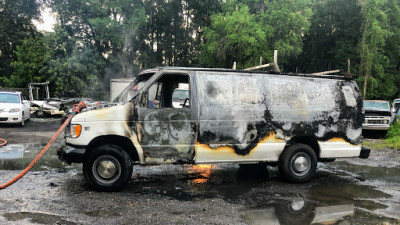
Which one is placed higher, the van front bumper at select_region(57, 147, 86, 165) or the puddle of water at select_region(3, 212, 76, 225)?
the van front bumper at select_region(57, 147, 86, 165)

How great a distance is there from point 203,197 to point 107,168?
5.80 feet

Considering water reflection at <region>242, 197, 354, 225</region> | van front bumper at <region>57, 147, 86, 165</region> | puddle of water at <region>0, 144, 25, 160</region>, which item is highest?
van front bumper at <region>57, 147, 86, 165</region>

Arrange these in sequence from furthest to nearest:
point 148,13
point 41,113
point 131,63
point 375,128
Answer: point 148,13
point 131,63
point 41,113
point 375,128

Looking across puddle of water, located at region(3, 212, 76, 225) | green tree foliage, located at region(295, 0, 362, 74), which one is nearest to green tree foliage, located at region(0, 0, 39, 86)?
green tree foliage, located at region(295, 0, 362, 74)

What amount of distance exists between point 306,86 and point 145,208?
164 inches

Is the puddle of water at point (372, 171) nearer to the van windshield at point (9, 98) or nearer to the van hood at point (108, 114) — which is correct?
the van hood at point (108, 114)

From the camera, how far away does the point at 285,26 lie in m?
32.1

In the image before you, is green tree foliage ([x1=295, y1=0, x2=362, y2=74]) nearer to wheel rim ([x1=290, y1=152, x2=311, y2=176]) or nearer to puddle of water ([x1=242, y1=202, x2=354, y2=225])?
wheel rim ([x1=290, y1=152, x2=311, y2=176])

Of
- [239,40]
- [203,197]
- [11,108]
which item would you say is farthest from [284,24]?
[203,197]

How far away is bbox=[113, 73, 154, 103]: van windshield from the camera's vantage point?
668cm

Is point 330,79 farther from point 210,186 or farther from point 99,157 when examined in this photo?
point 99,157

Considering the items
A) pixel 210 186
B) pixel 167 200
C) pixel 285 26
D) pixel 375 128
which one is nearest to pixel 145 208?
pixel 167 200

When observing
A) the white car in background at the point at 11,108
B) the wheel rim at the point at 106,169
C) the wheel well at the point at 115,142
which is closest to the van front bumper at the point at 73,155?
the wheel well at the point at 115,142

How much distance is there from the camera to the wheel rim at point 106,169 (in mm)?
6291
